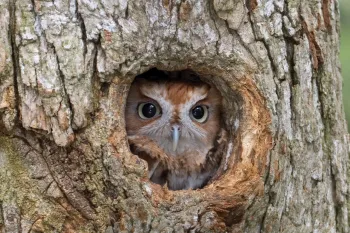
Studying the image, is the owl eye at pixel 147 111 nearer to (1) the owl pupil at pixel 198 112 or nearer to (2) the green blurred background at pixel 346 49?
(1) the owl pupil at pixel 198 112

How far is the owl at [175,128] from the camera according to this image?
386cm

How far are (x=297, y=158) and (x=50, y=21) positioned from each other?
1.48 m

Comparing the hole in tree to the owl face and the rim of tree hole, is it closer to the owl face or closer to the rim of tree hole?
the owl face

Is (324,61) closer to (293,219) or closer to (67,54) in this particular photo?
(293,219)

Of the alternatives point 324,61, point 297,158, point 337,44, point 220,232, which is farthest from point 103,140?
point 337,44

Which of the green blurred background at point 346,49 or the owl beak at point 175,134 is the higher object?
the green blurred background at point 346,49

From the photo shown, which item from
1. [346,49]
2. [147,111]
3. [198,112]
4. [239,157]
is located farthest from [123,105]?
[346,49]

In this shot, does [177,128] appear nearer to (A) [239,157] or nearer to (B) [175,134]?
(B) [175,134]

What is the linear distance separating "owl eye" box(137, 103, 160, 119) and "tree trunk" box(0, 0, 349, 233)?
0.60 meters

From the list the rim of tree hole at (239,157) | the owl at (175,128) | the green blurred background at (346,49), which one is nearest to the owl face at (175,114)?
the owl at (175,128)

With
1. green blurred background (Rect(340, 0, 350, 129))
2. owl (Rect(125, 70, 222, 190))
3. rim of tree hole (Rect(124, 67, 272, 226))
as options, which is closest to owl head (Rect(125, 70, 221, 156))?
owl (Rect(125, 70, 222, 190))

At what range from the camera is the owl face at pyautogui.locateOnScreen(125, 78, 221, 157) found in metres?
3.87

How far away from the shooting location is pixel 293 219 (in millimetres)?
3479

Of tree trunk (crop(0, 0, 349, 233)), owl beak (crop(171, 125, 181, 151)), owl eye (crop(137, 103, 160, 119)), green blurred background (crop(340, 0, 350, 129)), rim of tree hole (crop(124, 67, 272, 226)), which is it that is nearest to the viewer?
tree trunk (crop(0, 0, 349, 233))
